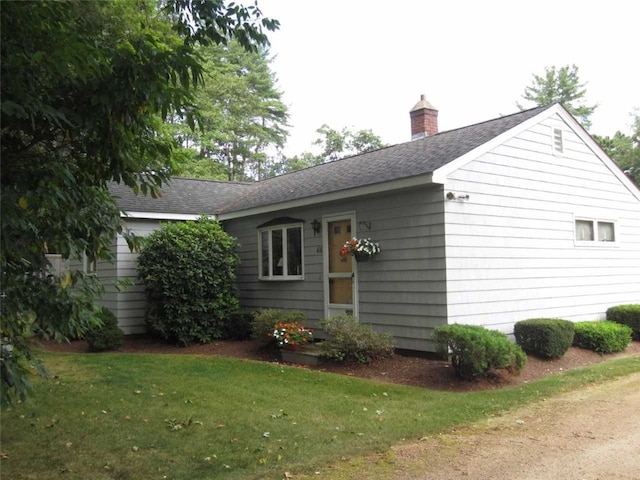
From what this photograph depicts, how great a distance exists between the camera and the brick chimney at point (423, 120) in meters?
13.4

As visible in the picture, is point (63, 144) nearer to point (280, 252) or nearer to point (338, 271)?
point (338, 271)

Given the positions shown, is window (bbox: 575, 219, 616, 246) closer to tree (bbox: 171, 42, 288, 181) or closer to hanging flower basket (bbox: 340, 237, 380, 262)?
hanging flower basket (bbox: 340, 237, 380, 262)

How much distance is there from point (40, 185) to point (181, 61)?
117cm

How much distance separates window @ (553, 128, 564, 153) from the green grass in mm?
4602

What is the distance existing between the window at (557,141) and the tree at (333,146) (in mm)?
26216

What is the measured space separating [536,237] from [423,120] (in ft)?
15.0

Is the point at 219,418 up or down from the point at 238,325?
down

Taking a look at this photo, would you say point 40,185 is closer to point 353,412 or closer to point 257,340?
point 353,412

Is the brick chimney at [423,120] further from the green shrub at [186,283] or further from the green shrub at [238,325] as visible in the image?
the green shrub at [238,325]

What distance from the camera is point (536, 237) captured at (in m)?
10.3

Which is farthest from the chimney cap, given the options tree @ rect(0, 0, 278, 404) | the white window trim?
tree @ rect(0, 0, 278, 404)

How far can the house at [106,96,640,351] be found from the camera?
8.86 metres

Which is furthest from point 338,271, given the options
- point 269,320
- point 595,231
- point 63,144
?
point 63,144

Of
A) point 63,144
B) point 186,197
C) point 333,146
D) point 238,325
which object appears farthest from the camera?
point 333,146
